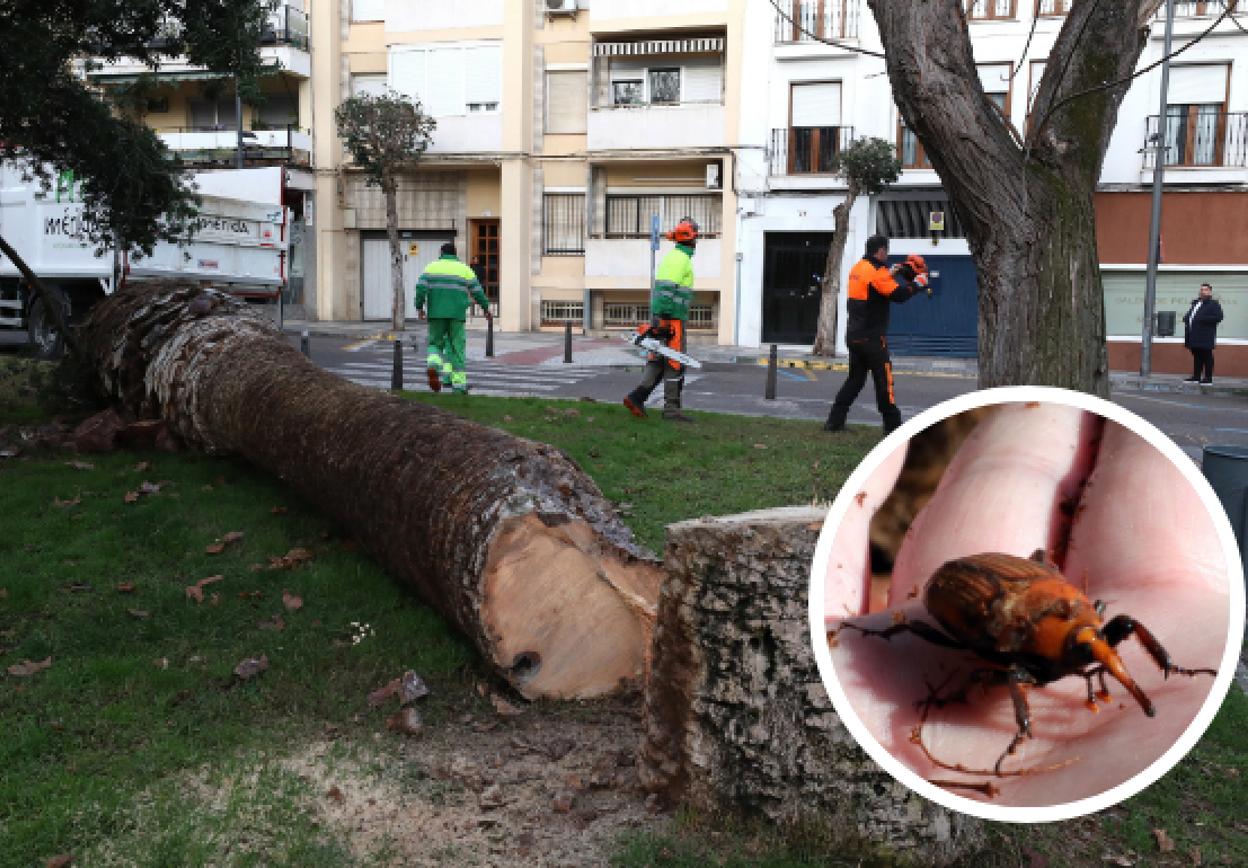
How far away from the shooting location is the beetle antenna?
0.86 metres

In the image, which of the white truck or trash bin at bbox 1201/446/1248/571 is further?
the white truck

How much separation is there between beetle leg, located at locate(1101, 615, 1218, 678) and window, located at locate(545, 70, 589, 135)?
98.2ft

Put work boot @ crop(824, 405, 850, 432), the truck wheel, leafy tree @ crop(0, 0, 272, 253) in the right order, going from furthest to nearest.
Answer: the truck wheel < work boot @ crop(824, 405, 850, 432) < leafy tree @ crop(0, 0, 272, 253)

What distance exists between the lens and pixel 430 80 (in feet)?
98.2

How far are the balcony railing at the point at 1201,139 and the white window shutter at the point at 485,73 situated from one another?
644 inches

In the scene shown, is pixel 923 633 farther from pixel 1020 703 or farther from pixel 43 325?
pixel 43 325

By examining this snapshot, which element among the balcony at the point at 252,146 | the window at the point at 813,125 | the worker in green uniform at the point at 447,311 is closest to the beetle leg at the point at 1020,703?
the worker in green uniform at the point at 447,311

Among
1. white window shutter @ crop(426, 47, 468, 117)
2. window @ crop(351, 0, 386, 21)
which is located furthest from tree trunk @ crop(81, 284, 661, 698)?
window @ crop(351, 0, 386, 21)

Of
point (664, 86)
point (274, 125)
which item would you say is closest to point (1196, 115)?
point (664, 86)

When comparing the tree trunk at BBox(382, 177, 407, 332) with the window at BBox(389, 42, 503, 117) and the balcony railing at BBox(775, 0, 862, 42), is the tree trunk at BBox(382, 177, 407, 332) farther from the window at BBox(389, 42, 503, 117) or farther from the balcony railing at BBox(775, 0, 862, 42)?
the balcony railing at BBox(775, 0, 862, 42)

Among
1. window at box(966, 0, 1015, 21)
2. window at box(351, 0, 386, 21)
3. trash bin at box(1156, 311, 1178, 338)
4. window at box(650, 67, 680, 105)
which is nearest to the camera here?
trash bin at box(1156, 311, 1178, 338)

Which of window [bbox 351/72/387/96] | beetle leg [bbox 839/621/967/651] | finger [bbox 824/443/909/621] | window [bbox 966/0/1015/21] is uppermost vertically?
window [bbox 966/0/1015/21]

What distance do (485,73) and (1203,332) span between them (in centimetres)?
1917

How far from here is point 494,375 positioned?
55.8 feet
